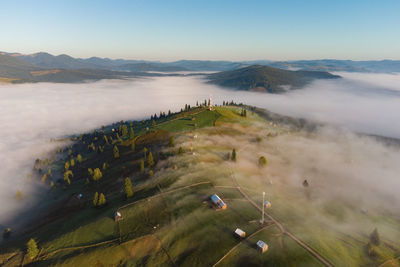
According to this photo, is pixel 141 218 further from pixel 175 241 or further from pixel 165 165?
pixel 165 165

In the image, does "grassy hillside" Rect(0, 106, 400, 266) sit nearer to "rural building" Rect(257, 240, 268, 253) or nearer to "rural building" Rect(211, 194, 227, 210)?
"rural building" Rect(257, 240, 268, 253)

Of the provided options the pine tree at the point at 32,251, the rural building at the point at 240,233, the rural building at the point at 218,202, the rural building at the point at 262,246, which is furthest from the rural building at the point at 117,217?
the rural building at the point at 262,246

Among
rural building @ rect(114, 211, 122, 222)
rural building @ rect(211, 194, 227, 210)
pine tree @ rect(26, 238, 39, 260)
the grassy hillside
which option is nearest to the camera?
the grassy hillside

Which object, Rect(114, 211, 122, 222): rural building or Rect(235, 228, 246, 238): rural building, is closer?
Rect(235, 228, 246, 238): rural building

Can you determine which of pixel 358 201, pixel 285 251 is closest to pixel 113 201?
pixel 285 251

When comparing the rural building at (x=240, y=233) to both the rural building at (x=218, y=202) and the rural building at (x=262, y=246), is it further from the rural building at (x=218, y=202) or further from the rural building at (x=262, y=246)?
the rural building at (x=218, y=202)

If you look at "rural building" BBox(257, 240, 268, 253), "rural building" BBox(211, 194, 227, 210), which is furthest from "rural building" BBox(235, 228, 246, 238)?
"rural building" BBox(211, 194, 227, 210)

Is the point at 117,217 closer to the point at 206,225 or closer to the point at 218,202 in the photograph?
the point at 206,225

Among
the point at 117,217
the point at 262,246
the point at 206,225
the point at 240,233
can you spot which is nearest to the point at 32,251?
the point at 117,217
